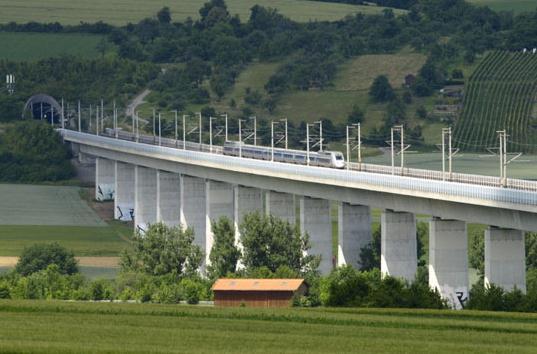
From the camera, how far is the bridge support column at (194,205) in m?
162

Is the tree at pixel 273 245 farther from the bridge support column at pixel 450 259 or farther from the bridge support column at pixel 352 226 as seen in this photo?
the bridge support column at pixel 450 259

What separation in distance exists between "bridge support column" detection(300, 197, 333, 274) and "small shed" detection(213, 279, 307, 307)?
2375 centimetres

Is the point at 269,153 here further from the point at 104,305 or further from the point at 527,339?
the point at 527,339

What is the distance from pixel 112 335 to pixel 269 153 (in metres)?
78.1

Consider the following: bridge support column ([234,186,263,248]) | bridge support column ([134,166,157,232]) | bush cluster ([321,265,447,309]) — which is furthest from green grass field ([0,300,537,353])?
bridge support column ([134,166,157,232])

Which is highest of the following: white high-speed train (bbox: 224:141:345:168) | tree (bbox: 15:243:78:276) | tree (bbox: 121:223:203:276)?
white high-speed train (bbox: 224:141:345:168)

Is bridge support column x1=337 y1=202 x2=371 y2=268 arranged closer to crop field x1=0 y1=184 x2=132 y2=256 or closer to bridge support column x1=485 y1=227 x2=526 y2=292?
bridge support column x1=485 y1=227 x2=526 y2=292

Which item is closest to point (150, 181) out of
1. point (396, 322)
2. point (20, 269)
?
point (20, 269)

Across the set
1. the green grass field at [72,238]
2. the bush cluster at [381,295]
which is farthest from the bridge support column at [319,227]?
the bush cluster at [381,295]

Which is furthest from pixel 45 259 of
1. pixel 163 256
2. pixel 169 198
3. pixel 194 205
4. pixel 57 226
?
pixel 169 198

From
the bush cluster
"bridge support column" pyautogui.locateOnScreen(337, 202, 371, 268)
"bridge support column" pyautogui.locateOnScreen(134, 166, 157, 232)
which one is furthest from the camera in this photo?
"bridge support column" pyautogui.locateOnScreen(134, 166, 157, 232)

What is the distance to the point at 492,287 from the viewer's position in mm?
98938

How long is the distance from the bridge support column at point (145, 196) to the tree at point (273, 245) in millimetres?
46055

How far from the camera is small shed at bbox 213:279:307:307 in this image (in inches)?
4242
